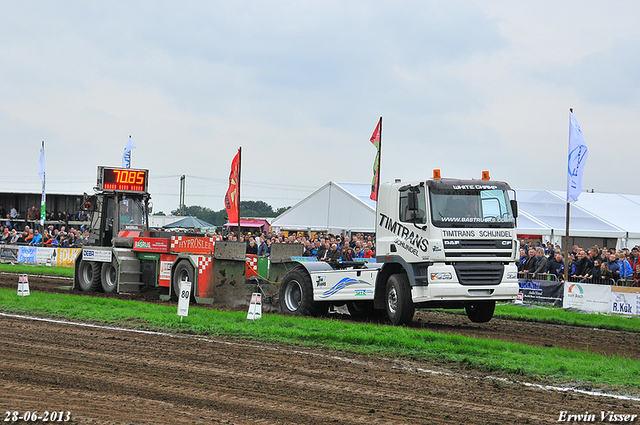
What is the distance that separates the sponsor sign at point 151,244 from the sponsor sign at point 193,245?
0.31 meters

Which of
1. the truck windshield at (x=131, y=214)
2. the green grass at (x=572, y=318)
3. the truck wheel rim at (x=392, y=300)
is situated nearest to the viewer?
the truck wheel rim at (x=392, y=300)

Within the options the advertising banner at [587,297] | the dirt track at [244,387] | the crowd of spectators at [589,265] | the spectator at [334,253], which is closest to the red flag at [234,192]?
the spectator at [334,253]

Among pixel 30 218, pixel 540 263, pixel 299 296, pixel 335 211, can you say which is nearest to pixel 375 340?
pixel 299 296

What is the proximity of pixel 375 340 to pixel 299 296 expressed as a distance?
14.9 feet

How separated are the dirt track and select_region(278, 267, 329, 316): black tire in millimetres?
4270

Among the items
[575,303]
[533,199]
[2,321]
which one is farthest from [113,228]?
[533,199]

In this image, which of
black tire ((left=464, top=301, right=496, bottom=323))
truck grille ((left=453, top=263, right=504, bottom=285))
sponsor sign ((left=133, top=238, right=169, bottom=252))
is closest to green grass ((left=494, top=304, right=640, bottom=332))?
black tire ((left=464, top=301, right=496, bottom=323))

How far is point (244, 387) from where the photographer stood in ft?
25.2

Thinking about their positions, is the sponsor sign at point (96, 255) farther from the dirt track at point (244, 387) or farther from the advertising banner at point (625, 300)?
the advertising banner at point (625, 300)

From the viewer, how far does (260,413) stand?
6.54 metres

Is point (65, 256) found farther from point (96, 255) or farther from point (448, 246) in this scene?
point (448, 246)

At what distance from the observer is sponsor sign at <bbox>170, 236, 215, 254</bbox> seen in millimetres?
17453

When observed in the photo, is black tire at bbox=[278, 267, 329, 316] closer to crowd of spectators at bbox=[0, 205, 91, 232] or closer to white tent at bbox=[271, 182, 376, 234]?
white tent at bbox=[271, 182, 376, 234]

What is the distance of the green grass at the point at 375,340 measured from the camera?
9.19 meters
